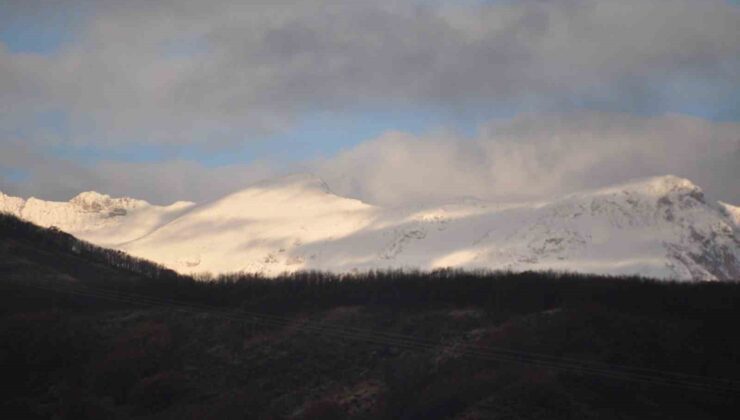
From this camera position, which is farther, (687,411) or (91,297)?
(91,297)

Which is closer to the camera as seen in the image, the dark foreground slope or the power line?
the dark foreground slope

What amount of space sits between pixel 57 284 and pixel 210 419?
163 feet

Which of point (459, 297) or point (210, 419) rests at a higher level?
point (459, 297)

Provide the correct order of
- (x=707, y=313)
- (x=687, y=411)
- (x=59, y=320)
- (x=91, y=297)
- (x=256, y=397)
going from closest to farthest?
(x=687, y=411) < (x=256, y=397) < (x=707, y=313) < (x=59, y=320) < (x=91, y=297)

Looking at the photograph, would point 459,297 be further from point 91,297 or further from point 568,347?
point 91,297

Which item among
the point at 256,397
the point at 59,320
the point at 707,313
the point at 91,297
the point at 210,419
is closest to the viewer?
the point at 210,419

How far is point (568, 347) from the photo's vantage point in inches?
3661

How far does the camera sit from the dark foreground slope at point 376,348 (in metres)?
83.8

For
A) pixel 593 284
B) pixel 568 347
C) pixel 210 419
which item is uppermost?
pixel 593 284

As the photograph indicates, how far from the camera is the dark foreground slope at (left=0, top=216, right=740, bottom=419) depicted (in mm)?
83750

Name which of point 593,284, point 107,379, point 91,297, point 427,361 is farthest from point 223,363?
point 593,284

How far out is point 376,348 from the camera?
101 meters

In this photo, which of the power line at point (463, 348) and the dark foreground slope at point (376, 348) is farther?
the power line at point (463, 348)

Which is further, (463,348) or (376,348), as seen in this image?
(376,348)
